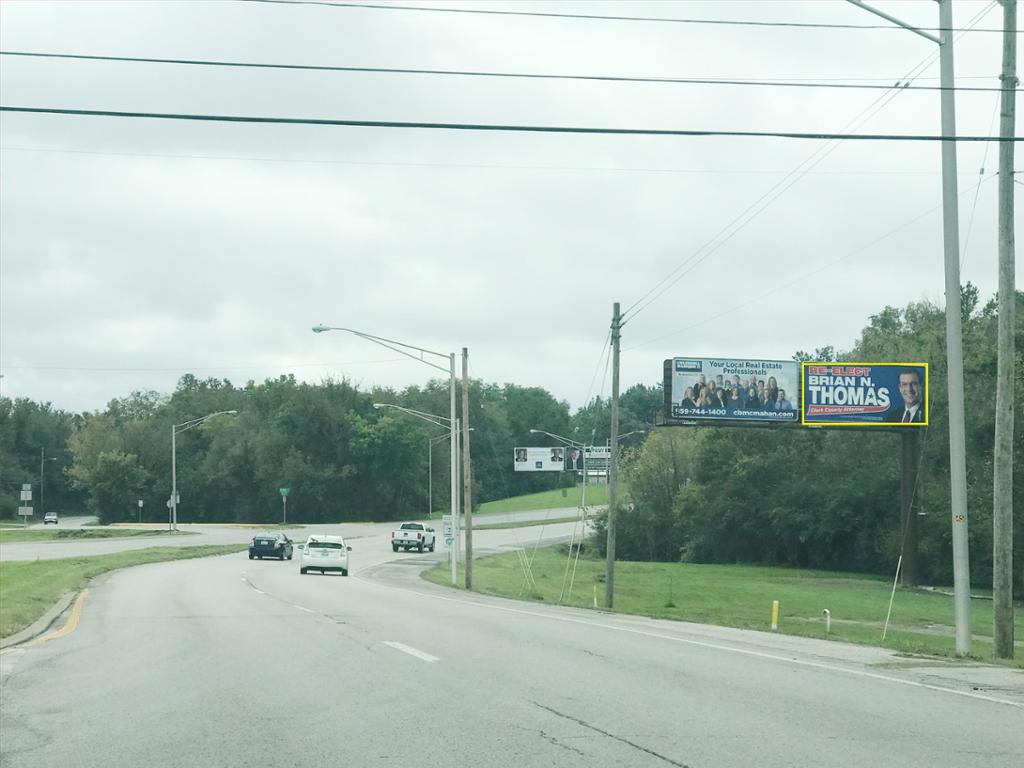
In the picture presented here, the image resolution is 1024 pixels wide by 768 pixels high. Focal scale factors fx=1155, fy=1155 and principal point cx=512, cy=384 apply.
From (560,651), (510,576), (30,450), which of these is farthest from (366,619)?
(30,450)

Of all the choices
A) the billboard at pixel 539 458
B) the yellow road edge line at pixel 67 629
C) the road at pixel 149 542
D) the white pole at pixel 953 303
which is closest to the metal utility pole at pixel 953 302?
the white pole at pixel 953 303

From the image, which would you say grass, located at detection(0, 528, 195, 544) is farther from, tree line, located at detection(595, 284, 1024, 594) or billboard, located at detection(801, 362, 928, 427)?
billboard, located at detection(801, 362, 928, 427)

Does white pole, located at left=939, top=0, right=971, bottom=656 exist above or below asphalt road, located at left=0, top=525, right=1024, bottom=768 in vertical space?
above

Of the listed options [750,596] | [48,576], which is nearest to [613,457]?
[750,596]

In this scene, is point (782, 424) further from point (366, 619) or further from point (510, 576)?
point (366, 619)

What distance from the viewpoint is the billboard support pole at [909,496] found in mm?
54250

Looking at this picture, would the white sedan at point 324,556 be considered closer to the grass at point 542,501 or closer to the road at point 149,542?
the road at point 149,542

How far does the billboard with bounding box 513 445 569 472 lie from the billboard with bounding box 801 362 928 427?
73131mm

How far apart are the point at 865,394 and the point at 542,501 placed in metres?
90.0

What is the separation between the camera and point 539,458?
132 m

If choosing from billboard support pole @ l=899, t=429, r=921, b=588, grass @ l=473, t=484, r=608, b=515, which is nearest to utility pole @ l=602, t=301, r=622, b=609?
billboard support pole @ l=899, t=429, r=921, b=588

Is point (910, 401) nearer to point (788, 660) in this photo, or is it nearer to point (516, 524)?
A: point (788, 660)

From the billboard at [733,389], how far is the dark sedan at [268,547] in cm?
2129

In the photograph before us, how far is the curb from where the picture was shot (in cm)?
1755
